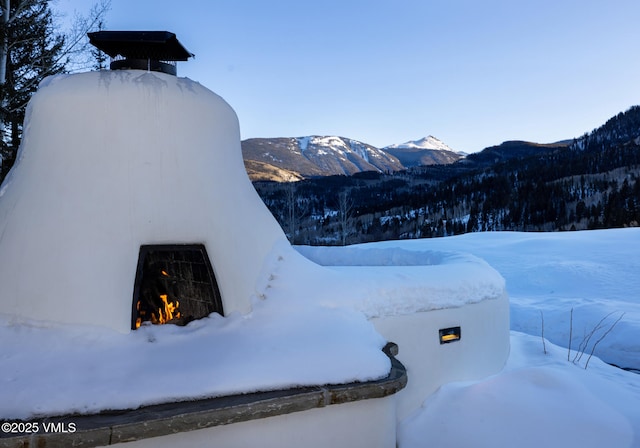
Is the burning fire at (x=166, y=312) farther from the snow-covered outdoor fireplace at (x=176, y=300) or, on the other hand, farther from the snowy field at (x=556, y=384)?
the snowy field at (x=556, y=384)

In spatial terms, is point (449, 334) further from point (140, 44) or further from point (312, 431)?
point (140, 44)

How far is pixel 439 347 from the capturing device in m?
5.39

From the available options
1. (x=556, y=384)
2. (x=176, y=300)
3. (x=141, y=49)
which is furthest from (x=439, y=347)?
(x=141, y=49)

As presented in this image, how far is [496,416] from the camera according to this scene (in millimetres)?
4965

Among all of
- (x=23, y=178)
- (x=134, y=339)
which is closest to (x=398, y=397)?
(x=134, y=339)

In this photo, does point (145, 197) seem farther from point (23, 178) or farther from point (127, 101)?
point (23, 178)

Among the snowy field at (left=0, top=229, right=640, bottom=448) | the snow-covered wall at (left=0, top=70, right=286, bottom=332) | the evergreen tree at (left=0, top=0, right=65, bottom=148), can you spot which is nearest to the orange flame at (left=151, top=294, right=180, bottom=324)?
the snowy field at (left=0, top=229, right=640, bottom=448)

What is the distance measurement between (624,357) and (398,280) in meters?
7.44

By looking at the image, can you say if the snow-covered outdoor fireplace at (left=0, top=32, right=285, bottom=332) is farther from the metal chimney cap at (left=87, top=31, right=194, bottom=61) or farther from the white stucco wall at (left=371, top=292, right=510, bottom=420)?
the white stucco wall at (left=371, top=292, right=510, bottom=420)

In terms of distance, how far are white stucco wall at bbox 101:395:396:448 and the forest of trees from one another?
22608 mm

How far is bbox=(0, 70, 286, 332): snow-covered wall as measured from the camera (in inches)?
154

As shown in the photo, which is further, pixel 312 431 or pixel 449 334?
pixel 449 334

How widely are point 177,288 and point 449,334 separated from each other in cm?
384

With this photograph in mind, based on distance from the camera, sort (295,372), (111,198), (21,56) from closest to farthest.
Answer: (295,372) < (111,198) < (21,56)
